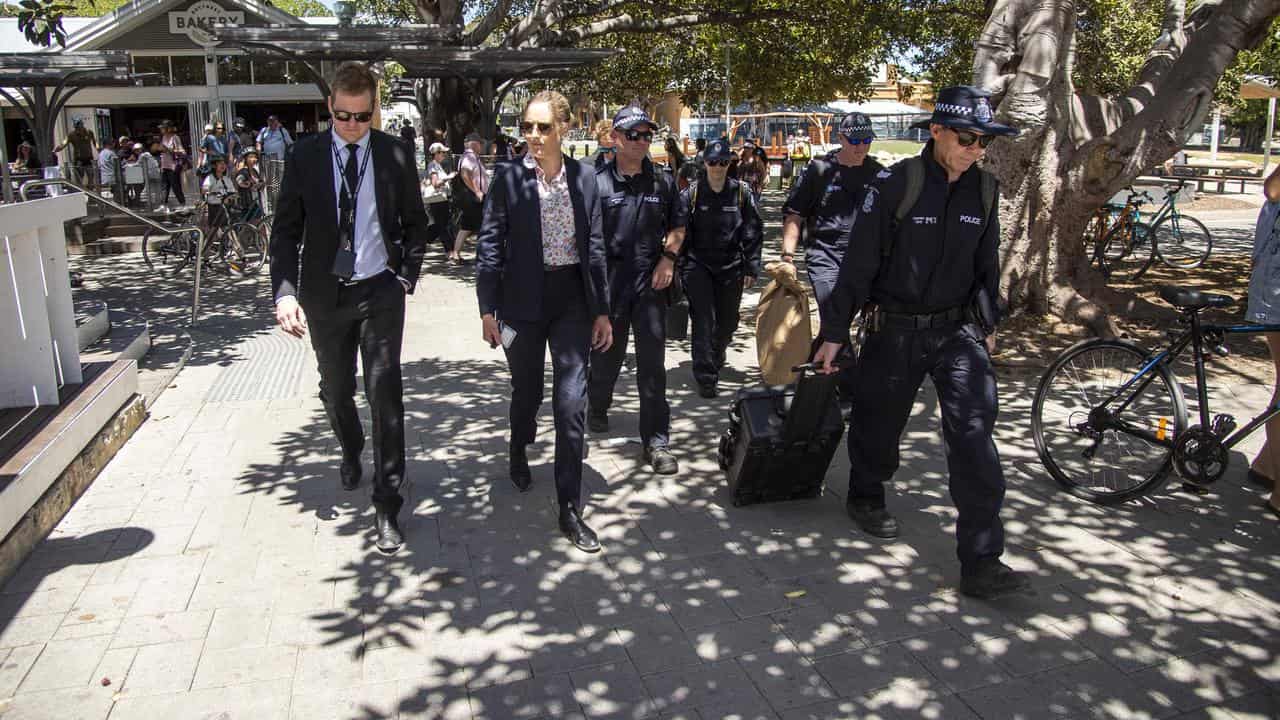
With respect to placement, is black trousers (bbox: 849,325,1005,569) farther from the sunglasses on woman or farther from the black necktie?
the black necktie

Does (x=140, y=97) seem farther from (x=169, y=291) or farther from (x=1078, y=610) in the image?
(x=1078, y=610)

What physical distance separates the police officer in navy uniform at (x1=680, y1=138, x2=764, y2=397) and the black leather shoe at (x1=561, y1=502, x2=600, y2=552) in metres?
2.49

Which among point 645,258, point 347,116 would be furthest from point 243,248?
point 347,116

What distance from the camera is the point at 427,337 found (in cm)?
921

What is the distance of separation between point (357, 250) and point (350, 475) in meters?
1.46

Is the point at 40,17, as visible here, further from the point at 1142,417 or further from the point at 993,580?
the point at 1142,417

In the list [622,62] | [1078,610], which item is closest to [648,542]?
[1078,610]

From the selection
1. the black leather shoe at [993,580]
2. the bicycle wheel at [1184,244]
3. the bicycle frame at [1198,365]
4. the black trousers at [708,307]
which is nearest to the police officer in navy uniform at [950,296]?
the black leather shoe at [993,580]

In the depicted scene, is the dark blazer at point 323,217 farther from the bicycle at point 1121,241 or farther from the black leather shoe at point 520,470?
the bicycle at point 1121,241

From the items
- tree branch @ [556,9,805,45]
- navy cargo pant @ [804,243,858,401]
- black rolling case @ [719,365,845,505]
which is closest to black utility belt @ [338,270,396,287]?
black rolling case @ [719,365,845,505]

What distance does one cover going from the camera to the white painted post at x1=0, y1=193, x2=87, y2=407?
212 inches

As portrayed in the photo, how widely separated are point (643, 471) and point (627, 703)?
229 centimetres

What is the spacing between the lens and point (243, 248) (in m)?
13.7

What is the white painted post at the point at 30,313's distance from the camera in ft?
17.6
